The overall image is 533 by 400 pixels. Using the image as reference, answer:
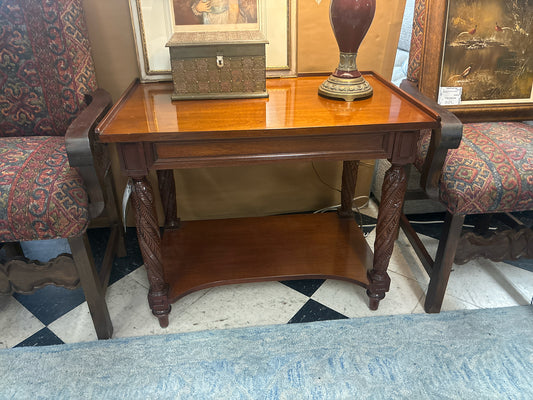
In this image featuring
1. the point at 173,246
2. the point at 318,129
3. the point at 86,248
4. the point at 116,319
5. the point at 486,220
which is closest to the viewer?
the point at 318,129

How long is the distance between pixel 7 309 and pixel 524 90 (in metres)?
1.93

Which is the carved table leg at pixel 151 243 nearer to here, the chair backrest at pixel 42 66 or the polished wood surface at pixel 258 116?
the polished wood surface at pixel 258 116

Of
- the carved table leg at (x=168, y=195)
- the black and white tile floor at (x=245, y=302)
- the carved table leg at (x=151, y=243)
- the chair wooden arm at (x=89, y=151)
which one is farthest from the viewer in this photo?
the carved table leg at (x=168, y=195)

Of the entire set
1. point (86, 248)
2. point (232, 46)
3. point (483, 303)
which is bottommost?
point (483, 303)

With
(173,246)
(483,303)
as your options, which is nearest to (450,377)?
(483,303)

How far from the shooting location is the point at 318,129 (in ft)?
3.24

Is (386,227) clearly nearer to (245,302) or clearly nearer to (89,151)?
(245,302)

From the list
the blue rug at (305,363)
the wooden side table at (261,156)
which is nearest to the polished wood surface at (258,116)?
the wooden side table at (261,156)

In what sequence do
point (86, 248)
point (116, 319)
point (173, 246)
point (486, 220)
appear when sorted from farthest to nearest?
1. point (486, 220)
2. point (173, 246)
3. point (116, 319)
4. point (86, 248)

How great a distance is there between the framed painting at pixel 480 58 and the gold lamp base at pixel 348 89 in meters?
0.30

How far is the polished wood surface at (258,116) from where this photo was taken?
973 millimetres

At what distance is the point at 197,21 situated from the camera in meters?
1.34

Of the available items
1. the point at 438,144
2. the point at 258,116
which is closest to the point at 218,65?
the point at 258,116

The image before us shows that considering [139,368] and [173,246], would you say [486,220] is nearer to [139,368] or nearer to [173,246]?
[173,246]
